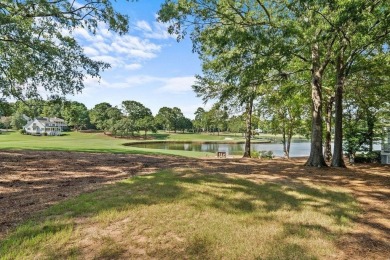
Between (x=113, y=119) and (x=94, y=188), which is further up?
(x=113, y=119)

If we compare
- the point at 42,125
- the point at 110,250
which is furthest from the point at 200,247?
Result: the point at 42,125

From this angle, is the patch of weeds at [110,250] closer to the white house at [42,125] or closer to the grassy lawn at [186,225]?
the grassy lawn at [186,225]

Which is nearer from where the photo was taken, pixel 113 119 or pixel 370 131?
pixel 370 131

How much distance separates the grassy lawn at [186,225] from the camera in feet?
11.5

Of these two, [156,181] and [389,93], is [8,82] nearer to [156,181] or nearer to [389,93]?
[156,181]

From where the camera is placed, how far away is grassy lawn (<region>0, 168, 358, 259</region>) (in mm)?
3500

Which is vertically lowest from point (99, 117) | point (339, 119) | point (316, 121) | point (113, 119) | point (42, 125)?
point (42, 125)

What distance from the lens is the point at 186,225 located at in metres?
4.36

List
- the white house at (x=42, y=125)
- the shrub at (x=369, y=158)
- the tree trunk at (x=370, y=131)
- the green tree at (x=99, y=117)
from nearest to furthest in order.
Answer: the shrub at (x=369, y=158) → the tree trunk at (x=370, y=131) → the white house at (x=42, y=125) → the green tree at (x=99, y=117)

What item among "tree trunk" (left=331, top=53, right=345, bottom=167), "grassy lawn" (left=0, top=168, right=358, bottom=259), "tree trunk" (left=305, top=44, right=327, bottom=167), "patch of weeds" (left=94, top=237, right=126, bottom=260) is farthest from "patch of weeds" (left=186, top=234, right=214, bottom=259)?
"tree trunk" (left=331, top=53, right=345, bottom=167)

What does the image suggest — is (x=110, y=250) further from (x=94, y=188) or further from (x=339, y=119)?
(x=339, y=119)

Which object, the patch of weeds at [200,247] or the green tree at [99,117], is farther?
the green tree at [99,117]

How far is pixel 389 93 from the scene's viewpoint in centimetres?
1634

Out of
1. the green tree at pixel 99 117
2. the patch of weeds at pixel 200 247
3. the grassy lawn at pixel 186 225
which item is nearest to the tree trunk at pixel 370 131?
the grassy lawn at pixel 186 225
